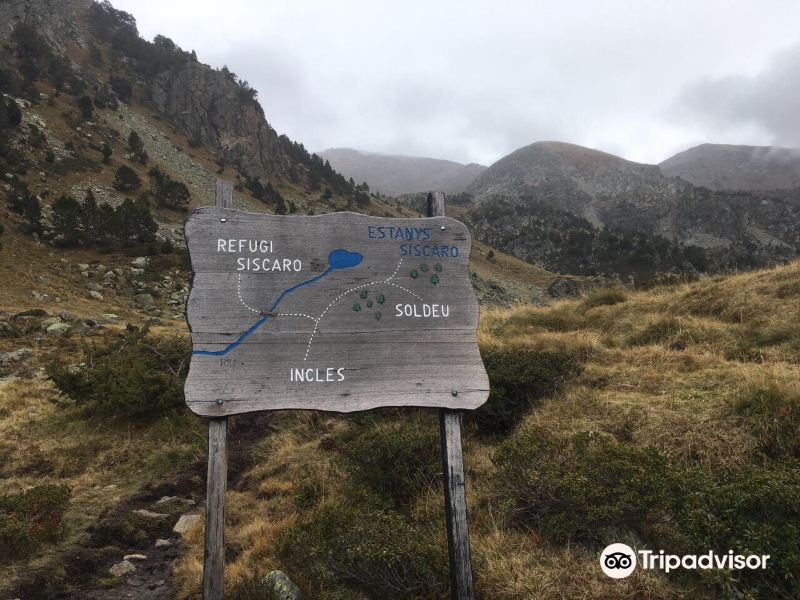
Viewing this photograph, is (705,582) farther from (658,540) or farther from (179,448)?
(179,448)

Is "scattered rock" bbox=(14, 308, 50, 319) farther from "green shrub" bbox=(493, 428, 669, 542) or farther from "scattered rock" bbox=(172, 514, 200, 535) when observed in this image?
"green shrub" bbox=(493, 428, 669, 542)

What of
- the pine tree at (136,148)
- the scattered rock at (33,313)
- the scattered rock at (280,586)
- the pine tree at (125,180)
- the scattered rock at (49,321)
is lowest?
the scattered rock at (280,586)

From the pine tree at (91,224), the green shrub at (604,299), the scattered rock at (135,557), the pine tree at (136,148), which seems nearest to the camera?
the scattered rock at (135,557)

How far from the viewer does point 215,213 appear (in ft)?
10.5

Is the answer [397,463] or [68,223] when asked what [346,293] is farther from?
[68,223]

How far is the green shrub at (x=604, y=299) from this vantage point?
1120 cm

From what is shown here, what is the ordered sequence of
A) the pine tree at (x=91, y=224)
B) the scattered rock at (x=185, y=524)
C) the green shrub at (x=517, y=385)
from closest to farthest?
the scattered rock at (x=185, y=524) < the green shrub at (x=517, y=385) < the pine tree at (x=91, y=224)

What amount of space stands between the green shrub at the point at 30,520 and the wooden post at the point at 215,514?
2.99 metres

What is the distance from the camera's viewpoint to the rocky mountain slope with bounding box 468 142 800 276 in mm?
71125

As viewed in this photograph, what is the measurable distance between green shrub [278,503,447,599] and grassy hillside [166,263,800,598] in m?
0.01

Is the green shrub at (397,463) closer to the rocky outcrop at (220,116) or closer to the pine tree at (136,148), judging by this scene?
the pine tree at (136,148)

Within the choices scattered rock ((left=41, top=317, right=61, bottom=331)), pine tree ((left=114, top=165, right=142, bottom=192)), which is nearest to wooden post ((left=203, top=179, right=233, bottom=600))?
scattered rock ((left=41, top=317, right=61, bottom=331))

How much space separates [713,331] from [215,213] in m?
7.17

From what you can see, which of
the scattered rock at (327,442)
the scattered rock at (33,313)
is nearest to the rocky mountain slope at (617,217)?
the scattered rock at (327,442)
